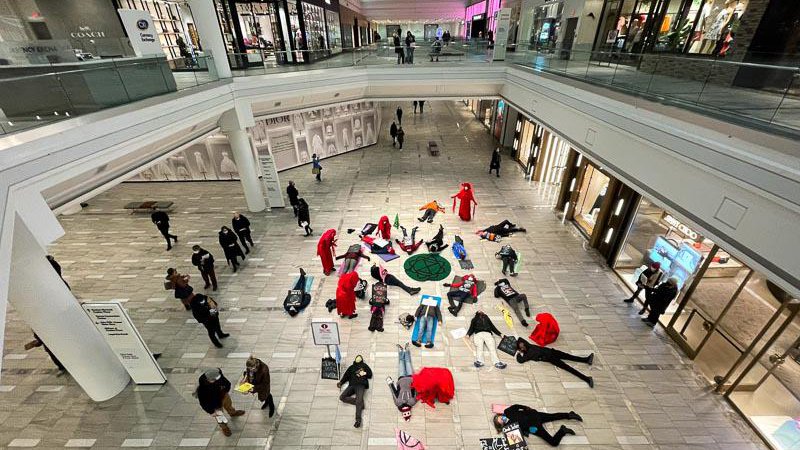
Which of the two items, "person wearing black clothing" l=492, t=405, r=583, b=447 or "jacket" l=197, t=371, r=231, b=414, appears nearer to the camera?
"jacket" l=197, t=371, r=231, b=414

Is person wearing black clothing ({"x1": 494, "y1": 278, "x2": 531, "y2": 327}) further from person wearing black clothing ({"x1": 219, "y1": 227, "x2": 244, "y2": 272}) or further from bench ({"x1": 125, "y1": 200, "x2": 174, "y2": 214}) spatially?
bench ({"x1": 125, "y1": 200, "x2": 174, "y2": 214})

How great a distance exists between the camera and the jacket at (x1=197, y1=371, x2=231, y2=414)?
5.16 meters

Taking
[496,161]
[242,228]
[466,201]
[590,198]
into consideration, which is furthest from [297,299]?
[496,161]

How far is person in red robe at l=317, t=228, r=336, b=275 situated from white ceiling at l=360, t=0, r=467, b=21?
3628 cm

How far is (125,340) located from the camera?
19.4 ft

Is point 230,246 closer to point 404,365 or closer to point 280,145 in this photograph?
point 404,365

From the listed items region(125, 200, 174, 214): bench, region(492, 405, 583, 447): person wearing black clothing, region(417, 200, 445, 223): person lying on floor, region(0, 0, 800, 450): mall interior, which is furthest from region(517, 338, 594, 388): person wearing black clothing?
region(125, 200, 174, 214): bench

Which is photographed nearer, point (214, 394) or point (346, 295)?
point (214, 394)

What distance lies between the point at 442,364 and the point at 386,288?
7.68ft

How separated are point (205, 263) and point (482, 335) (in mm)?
7186

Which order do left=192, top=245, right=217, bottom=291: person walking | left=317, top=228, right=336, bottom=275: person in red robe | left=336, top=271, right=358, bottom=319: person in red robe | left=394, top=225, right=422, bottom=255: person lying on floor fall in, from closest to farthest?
1. left=336, top=271, right=358, bottom=319: person in red robe
2. left=192, top=245, right=217, bottom=291: person walking
3. left=317, top=228, right=336, bottom=275: person in red robe
4. left=394, top=225, right=422, bottom=255: person lying on floor

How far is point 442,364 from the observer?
680 cm

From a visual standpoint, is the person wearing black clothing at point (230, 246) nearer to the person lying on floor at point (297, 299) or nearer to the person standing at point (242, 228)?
the person standing at point (242, 228)

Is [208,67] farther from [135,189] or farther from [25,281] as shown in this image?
[135,189]
